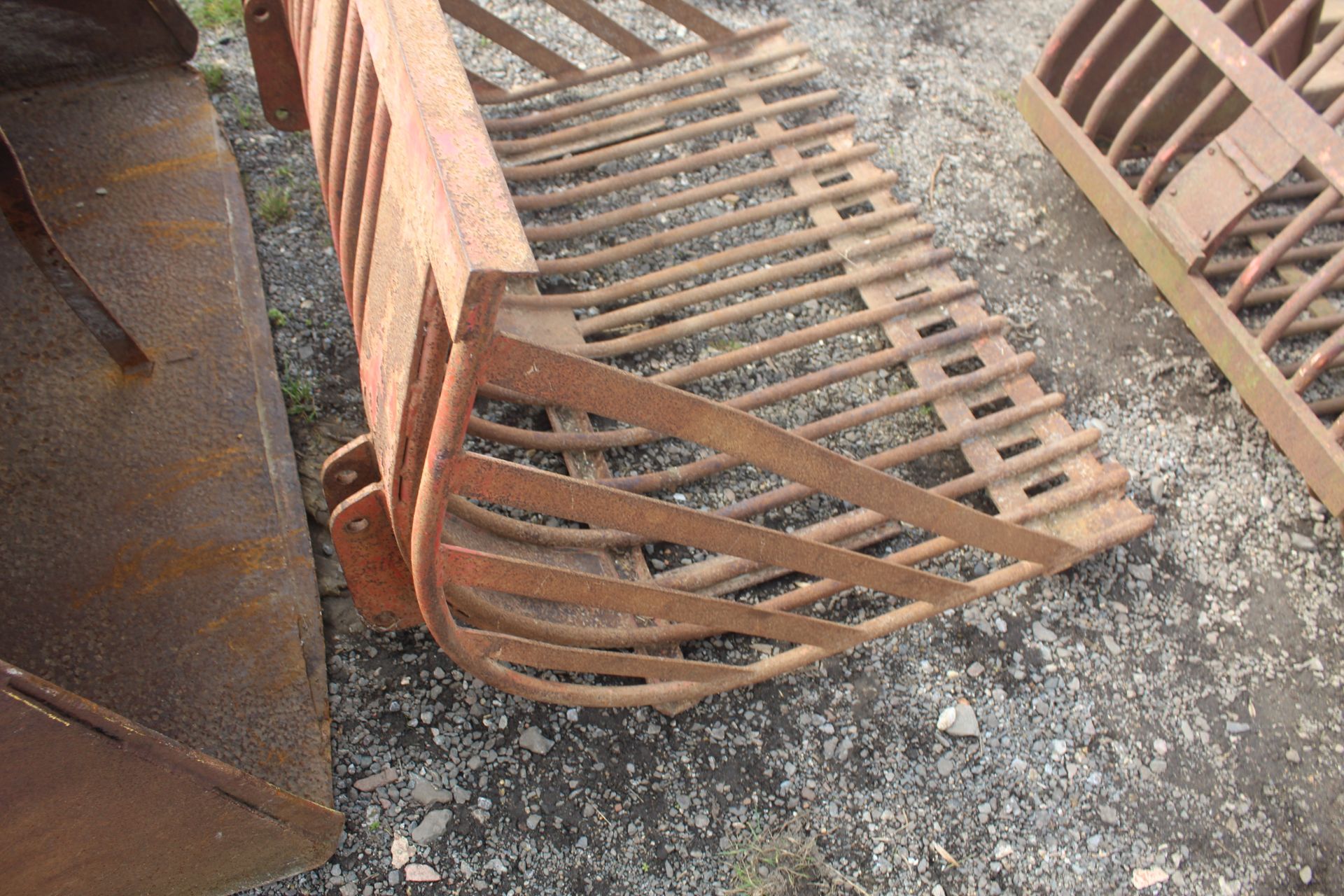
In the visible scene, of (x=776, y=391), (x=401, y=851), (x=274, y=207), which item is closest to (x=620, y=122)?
(x=274, y=207)

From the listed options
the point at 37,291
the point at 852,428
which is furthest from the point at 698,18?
the point at 37,291

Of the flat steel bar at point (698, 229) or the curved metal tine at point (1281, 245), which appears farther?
the flat steel bar at point (698, 229)

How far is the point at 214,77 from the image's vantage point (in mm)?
3678

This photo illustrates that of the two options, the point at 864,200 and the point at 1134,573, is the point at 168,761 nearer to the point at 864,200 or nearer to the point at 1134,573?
the point at 1134,573

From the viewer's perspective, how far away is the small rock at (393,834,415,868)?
217cm

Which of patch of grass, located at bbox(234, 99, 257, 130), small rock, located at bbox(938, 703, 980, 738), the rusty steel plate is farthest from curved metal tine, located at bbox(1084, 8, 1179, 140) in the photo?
patch of grass, located at bbox(234, 99, 257, 130)

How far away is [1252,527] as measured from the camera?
3012 millimetres

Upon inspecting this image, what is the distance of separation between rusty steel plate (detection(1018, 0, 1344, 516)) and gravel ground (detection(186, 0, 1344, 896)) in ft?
0.92

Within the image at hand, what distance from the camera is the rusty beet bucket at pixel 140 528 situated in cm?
166

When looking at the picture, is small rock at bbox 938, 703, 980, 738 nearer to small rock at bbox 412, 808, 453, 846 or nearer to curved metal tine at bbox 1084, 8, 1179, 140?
small rock at bbox 412, 808, 453, 846

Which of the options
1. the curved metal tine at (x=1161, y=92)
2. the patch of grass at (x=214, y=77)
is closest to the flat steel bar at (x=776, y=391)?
the curved metal tine at (x=1161, y=92)

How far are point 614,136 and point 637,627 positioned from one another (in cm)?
197

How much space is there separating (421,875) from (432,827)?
0.10 metres

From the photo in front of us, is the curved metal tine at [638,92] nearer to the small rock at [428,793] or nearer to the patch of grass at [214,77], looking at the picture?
the patch of grass at [214,77]
